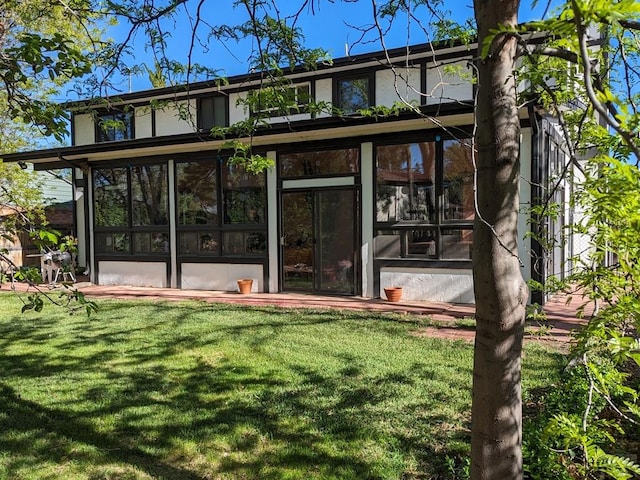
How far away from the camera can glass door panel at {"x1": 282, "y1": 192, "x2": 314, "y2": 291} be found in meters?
9.30

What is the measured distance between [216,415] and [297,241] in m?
6.18

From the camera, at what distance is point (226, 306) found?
312 inches

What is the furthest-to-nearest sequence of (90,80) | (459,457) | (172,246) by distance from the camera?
(172,246) → (90,80) → (459,457)

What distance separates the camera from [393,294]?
8164 millimetres

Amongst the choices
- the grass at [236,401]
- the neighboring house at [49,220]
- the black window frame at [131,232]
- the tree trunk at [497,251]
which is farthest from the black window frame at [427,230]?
the neighboring house at [49,220]

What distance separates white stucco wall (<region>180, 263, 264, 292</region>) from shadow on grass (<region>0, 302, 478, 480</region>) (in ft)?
14.1

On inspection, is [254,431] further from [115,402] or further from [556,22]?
[556,22]

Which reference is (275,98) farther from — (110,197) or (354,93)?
(110,197)

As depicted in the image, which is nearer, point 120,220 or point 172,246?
point 172,246

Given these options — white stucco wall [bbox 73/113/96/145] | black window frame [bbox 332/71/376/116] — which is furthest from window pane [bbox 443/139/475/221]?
white stucco wall [bbox 73/113/96/145]

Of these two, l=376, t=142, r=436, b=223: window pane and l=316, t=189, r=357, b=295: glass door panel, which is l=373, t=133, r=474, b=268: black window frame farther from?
l=316, t=189, r=357, b=295: glass door panel

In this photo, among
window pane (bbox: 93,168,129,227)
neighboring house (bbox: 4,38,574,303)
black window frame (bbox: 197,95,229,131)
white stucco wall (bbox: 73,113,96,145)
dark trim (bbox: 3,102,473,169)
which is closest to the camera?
dark trim (bbox: 3,102,473,169)

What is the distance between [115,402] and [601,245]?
3.54 m

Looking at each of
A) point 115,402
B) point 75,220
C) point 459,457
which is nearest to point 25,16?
point 115,402
